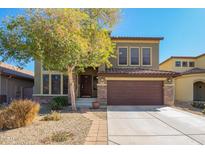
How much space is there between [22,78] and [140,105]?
13668 millimetres

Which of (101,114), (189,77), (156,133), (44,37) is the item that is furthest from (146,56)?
(156,133)

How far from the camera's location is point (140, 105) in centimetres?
1666

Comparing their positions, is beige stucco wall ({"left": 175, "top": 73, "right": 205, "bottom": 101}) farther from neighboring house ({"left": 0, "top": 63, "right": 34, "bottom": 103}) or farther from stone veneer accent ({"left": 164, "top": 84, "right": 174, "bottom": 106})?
neighboring house ({"left": 0, "top": 63, "right": 34, "bottom": 103})

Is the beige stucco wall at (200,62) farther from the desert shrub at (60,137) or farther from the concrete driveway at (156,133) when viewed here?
the desert shrub at (60,137)

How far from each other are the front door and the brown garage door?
12.0ft

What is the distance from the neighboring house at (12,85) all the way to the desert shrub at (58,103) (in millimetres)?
5983

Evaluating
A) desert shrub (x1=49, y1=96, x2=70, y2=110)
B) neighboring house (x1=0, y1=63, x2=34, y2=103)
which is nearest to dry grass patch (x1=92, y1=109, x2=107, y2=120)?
desert shrub (x1=49, y1=96, x2=70, y2=110)

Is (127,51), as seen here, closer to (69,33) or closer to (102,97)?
(102,97)

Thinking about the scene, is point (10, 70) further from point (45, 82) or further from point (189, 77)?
point (189, 77)

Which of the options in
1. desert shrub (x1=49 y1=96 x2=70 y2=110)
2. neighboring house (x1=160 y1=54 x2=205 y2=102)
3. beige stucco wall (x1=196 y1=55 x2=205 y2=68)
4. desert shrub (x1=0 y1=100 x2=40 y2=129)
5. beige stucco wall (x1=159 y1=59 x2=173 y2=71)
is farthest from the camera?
beige stucco wall (x1=159 y1=59 x2=173 y2=71)

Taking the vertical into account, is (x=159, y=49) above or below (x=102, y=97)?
above

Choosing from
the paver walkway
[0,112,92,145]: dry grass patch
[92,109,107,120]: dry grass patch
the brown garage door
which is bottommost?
[92,109,107,120]: dry grass patch

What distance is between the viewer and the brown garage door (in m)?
16.7
